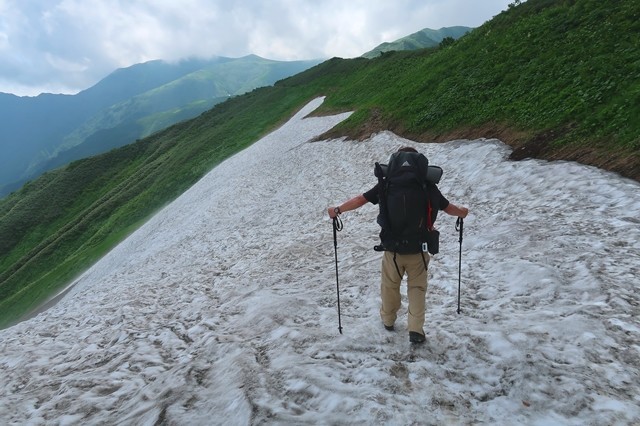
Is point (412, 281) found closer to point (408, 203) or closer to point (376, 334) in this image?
point (408, 203)

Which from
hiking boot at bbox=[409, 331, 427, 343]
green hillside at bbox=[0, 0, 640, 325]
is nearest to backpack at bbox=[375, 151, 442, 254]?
hiking boot at bbox=[409, 331, 427, 343]

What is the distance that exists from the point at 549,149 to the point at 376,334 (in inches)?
464

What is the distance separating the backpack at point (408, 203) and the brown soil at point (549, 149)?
339 inches

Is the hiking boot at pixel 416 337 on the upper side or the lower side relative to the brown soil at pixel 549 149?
lower

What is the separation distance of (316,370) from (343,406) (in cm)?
110

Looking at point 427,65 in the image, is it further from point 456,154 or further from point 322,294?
Result: point 322,294

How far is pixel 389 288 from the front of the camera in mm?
7434

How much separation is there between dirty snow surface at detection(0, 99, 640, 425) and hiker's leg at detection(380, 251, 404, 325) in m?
0.41

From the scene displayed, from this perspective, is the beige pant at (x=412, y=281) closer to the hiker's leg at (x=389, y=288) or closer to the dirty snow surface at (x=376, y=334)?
the hiker's leg at (x=389, y=288)

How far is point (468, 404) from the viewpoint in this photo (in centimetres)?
570

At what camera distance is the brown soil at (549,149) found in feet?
38.3

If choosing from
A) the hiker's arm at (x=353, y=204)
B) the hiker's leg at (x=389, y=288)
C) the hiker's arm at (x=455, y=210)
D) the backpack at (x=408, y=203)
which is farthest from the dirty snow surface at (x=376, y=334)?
the hiker's arm at (x=353, y=204)

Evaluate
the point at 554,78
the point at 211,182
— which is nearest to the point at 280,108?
the point at 211,182

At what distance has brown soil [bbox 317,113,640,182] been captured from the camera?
1166cm
